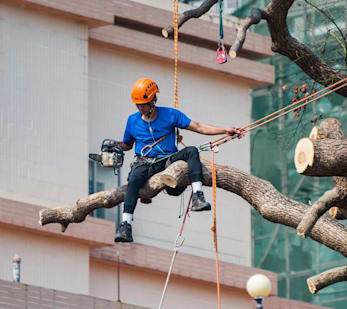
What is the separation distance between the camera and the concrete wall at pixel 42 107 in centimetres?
2969

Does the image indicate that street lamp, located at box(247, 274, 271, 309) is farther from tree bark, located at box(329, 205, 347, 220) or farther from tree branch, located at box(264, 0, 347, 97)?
tree branch, located at box(264, 0, 347, 97)

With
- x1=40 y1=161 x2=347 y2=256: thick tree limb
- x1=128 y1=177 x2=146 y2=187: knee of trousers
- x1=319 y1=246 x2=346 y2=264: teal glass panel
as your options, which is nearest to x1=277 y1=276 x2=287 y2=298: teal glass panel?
x1=319 y1=246 x2=346 y2=264: teal glass panel

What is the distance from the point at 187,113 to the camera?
1337 inches

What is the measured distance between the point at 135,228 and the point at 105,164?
1393cm

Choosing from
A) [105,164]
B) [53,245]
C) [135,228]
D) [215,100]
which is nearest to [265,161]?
[215,100]

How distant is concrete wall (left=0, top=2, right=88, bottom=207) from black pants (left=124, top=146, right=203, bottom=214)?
12.2 m

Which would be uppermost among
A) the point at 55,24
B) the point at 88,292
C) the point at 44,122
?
the point at 55,24

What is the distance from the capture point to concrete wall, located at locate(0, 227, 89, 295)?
29.0 m

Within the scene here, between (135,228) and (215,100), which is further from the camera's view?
(215,100)

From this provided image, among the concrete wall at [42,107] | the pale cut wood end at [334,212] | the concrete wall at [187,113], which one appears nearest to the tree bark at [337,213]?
the pale cut wood end at [334,212]

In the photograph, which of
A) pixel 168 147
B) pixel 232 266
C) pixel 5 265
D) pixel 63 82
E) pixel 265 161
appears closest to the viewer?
pixel 168 147

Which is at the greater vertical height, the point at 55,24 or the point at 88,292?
the point at 55,24

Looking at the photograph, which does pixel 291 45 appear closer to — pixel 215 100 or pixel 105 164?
pixel 105 164

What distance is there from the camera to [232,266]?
3300 cm
